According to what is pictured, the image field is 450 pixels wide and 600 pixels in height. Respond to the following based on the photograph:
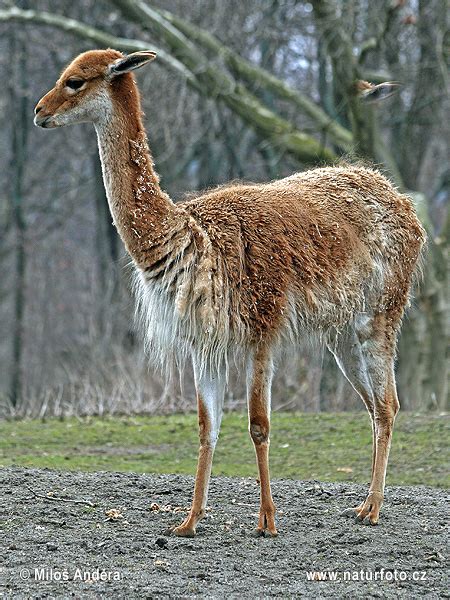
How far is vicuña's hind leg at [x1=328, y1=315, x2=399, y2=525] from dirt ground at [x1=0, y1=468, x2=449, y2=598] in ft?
1.45

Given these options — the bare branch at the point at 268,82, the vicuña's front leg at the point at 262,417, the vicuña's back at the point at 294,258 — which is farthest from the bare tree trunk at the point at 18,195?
the vicuña's front leg at the point at 262,417

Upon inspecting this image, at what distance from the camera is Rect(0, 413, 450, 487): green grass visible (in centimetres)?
934

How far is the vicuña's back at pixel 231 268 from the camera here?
6391 mm

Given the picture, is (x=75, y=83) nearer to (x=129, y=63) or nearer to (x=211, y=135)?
(x=129, y=63)

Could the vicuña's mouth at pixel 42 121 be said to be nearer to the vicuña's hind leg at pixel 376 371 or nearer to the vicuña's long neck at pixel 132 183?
the vicuña's long neck at pixel 132 183

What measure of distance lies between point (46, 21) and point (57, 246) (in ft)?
51.2

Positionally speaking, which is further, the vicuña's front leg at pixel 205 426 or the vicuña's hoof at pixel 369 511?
the vicuña's hoof at pixel 369 511

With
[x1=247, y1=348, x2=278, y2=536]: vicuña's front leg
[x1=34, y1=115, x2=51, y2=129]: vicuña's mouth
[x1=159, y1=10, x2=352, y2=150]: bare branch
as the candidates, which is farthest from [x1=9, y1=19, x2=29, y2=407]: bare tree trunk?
[x1=247, y1=348, x2=278, y2=536]: vicuña's front leg

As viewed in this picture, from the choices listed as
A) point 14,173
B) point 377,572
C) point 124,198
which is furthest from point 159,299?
point 14,173

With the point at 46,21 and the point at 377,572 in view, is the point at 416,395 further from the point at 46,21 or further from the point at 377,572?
the point at 377,572

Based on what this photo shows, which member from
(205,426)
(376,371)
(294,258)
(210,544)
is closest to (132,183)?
(294,258)

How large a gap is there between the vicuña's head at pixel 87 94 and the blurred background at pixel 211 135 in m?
0.95

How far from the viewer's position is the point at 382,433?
7086 mm

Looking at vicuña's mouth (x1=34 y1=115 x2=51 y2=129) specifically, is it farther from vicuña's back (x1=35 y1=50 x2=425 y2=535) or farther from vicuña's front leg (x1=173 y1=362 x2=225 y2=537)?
vicuña's front leg (x1=173 y1=362 x2=225 y2=537)
